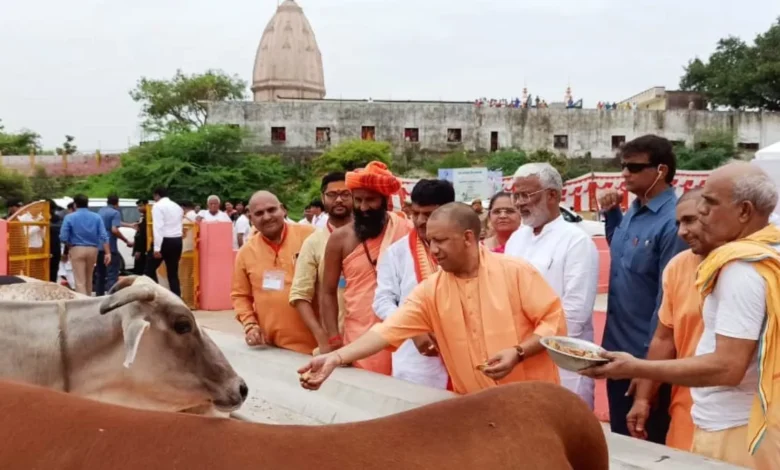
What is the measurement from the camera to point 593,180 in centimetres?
1723

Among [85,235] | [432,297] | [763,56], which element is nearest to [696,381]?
[432,297]

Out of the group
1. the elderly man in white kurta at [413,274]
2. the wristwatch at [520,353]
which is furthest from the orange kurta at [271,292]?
the wristwatch at [520,353]

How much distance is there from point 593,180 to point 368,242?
14.4 meters

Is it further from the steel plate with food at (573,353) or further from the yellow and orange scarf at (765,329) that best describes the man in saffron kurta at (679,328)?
the steel plate with food at (573,353)

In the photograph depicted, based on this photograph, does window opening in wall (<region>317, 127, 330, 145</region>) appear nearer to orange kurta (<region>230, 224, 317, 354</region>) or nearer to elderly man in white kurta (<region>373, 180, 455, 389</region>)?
orange kurta (<region>230, 224, 317, 354</region>)

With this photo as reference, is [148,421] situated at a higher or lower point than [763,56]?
lower

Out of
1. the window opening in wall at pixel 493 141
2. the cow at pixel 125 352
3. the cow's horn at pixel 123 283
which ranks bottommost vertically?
the cow at pixel 125 352

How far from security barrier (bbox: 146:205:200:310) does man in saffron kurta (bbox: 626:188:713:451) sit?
8192mm

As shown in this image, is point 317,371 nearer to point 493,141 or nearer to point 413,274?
point 413,274

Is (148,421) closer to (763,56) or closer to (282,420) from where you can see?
(282,420)

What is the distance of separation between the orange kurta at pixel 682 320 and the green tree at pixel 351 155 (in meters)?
26.3

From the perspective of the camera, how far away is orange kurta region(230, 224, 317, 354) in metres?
4.19

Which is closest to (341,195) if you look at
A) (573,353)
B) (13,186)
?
(573,353)

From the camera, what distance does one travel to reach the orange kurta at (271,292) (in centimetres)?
419
